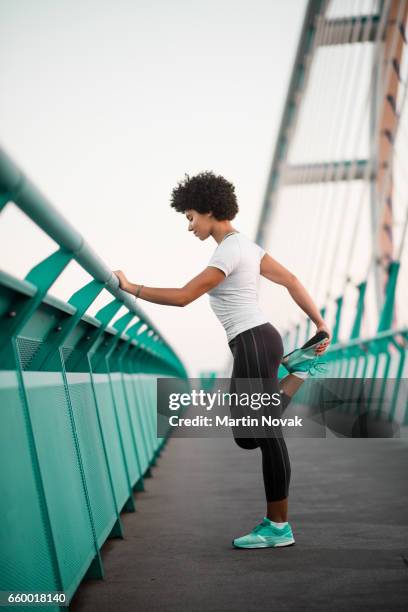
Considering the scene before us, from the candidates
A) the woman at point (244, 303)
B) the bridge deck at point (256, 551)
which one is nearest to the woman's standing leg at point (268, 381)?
the woman at point (244, 303)

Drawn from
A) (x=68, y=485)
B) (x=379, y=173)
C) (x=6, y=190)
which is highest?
(x=379, y=173)

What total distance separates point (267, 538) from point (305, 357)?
88cm

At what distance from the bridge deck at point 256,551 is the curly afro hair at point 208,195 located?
151 cm

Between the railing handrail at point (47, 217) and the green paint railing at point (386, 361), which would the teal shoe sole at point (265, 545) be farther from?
the green paint railing at point (386, 361)

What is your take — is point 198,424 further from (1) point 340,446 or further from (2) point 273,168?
(2) point 273,168

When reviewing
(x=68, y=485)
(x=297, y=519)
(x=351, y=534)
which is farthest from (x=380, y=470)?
(x=68, y=485)

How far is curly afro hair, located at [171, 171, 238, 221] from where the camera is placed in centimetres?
395

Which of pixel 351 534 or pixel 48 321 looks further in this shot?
pixel 351 534

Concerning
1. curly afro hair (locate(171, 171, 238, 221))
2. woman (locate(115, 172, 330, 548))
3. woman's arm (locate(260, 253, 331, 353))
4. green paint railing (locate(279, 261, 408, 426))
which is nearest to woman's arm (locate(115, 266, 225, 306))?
woman (locate(115, 172, 330, 548))

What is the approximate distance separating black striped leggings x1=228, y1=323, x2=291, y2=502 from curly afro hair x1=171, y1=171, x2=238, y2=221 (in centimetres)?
58

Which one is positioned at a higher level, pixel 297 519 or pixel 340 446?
pixel 297 519

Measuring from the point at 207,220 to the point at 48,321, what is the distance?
3.93 feet

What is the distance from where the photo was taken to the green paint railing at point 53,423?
2215 mm

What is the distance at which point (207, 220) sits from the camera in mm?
3977
